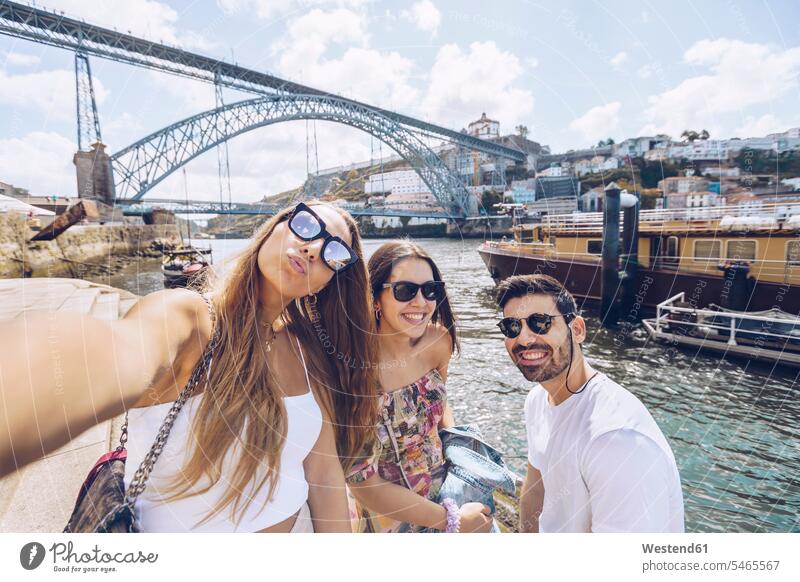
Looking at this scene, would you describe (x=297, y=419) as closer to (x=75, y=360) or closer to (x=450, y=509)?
(x=75, y=360)

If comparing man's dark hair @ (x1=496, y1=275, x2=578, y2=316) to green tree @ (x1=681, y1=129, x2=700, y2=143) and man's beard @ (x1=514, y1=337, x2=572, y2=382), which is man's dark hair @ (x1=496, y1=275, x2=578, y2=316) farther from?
green tree @ (x1=681, y1=129, x2=700, y2=143)

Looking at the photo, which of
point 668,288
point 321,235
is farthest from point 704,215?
point 321,235

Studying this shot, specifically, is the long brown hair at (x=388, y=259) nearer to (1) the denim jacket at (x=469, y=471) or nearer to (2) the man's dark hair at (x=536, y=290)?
(2) the man's dark hair at (x=536, y=290)

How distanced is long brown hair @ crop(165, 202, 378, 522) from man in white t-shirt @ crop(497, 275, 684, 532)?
11.9 inches

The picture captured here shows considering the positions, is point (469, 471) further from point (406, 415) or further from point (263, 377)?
point (263, 377)

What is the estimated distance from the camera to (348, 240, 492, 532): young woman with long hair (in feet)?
2.44

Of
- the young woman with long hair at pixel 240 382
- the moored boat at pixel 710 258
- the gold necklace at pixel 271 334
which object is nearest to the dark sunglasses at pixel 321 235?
the young woman with long hair at pixel 240 382

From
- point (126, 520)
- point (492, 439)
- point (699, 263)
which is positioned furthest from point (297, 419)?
point (699, 263)

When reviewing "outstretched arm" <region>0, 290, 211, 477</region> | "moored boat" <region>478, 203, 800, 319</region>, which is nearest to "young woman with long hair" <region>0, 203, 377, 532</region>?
"outstretched arm" <region>0, 290, 211, 477</region>

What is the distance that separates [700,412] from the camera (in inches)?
108

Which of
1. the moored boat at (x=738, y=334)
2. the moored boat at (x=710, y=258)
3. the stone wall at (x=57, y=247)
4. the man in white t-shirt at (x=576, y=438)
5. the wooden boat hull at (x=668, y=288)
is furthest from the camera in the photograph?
the wooden boat hull at (x=668, y=288)

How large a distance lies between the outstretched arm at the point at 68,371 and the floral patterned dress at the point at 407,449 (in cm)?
45

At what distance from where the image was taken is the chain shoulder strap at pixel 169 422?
1.54ft
